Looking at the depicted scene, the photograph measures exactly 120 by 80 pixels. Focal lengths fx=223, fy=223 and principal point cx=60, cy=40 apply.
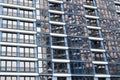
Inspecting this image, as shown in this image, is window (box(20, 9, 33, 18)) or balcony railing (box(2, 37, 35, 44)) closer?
balcony railing (box(2, 37, 35, 44))

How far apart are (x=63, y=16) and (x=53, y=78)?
45.8ft

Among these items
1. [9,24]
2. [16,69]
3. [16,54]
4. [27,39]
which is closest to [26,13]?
[9,24]

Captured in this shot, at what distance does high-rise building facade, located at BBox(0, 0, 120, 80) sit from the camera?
40594mm

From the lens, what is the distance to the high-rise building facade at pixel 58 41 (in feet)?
133

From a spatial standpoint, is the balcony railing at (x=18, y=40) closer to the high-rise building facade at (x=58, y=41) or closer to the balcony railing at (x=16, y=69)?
the high-rise building facade at (x=58, y=41)

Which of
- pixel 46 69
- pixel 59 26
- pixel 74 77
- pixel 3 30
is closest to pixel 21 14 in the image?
pixel 3 30

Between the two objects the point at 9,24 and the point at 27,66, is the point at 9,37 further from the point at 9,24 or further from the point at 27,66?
the point at 27,66

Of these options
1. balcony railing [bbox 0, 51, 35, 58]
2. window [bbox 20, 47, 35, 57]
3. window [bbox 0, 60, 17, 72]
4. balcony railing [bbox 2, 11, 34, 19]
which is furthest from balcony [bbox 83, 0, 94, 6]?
window [bbox 0, 60, 17, 72]

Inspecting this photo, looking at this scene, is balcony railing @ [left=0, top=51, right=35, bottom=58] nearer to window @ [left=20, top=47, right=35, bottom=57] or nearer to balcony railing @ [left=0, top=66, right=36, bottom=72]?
window @ [left=20, top=47, right=35, bottom=57]

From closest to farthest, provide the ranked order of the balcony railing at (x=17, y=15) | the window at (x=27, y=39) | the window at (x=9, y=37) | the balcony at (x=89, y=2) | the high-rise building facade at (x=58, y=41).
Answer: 1. the high-rise building facade at (x=58, y=41)
2. the window at (x=9, y=37)
3. the window at (x=27, y=39)
4. the balcony railing at (x=17, y=15)
5. the balcony at (x=89, y=2)

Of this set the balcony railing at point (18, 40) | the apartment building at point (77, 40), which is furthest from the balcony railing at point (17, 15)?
the balcony railing at point (18, 40)

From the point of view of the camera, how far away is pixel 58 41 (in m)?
45.3

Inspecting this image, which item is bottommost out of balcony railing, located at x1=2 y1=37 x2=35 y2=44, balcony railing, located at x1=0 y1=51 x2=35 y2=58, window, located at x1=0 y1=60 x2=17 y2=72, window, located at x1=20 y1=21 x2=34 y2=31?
window, located at x1=0 y1=60 x2=17 y2=72

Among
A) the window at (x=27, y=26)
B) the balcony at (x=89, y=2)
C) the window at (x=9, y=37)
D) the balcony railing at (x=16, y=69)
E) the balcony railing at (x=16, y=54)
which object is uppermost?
the balcony at (x=89, y=2)
